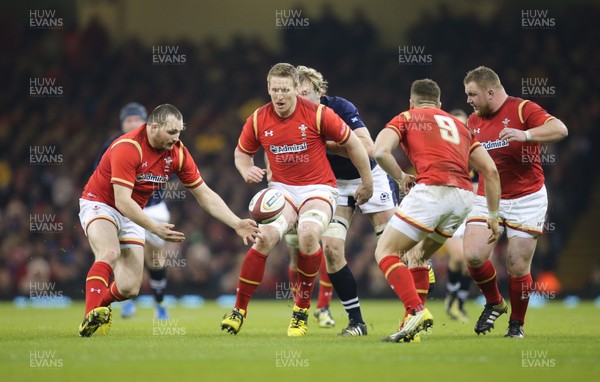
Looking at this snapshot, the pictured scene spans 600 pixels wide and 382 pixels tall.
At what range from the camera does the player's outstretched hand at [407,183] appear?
8.68 meters

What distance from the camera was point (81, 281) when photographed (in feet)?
62.0

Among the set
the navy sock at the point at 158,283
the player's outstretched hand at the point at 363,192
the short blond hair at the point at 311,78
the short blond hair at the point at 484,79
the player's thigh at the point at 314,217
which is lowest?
the navy sock at the point at 158,283

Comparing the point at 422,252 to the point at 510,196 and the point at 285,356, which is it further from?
the point at 285,356

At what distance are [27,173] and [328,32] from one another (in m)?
8.09

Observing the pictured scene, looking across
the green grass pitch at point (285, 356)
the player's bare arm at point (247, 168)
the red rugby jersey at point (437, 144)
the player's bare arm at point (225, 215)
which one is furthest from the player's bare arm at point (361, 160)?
Answer: the green grass pitch at point (285, 356)

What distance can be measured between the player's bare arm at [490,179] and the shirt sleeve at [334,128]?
50.5 inches

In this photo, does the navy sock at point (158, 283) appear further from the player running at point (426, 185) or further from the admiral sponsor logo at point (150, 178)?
the player running at point (426, 185)

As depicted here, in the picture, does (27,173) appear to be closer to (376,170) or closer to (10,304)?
(10,304)

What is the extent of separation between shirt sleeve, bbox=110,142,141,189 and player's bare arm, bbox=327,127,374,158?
2020 millimetres

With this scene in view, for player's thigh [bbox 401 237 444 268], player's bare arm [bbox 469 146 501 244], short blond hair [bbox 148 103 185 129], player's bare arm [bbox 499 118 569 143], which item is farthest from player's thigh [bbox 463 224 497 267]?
short blond hair [bbox 148 103 185 129]

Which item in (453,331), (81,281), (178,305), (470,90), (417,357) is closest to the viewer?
(417,357)

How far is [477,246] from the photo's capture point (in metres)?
9.03

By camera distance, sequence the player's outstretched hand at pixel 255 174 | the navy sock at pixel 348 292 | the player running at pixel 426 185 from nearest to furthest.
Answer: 1. the player running at pixel 426 185
2. the player's outstretched hand at pixel 255 174
3. the navy sock at pixel 348 292

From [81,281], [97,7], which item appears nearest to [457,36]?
[97,7]
